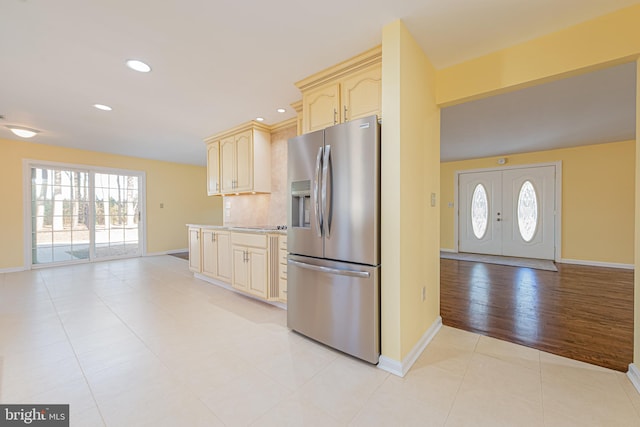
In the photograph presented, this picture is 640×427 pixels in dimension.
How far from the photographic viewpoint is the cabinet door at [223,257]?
3573 millimetres

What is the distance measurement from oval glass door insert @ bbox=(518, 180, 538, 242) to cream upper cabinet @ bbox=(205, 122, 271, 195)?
553 centimetres

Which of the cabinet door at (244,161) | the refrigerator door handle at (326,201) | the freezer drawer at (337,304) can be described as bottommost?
the freezer drawer at (337,304)

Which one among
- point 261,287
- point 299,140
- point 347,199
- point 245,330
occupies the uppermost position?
point 299,140

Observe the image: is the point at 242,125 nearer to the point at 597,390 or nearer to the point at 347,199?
the point at 347,199

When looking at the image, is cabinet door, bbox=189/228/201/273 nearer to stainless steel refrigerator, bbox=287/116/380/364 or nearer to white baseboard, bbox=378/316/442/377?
stainless steel refrigerator, bbox=287/116/380/364

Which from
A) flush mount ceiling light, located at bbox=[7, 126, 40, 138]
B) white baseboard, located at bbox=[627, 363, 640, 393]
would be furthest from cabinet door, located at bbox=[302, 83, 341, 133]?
flush mount ceiling light, located at bbox=[7, 126, 40, 138]

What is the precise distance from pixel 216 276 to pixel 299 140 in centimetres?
259

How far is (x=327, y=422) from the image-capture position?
4.29 ft

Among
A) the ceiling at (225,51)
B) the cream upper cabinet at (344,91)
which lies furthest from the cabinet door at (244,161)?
the cream upper cabinet at (344,91)

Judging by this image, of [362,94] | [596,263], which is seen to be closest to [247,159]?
[362,94]

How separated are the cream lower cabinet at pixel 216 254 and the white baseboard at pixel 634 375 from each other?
378cm

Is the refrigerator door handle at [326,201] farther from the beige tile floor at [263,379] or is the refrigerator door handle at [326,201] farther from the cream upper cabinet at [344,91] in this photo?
the beige tile floor at [263,379]

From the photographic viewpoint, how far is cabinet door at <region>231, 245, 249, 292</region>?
3.15 meters

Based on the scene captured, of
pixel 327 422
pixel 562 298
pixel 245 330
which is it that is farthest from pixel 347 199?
pixel 562 298
